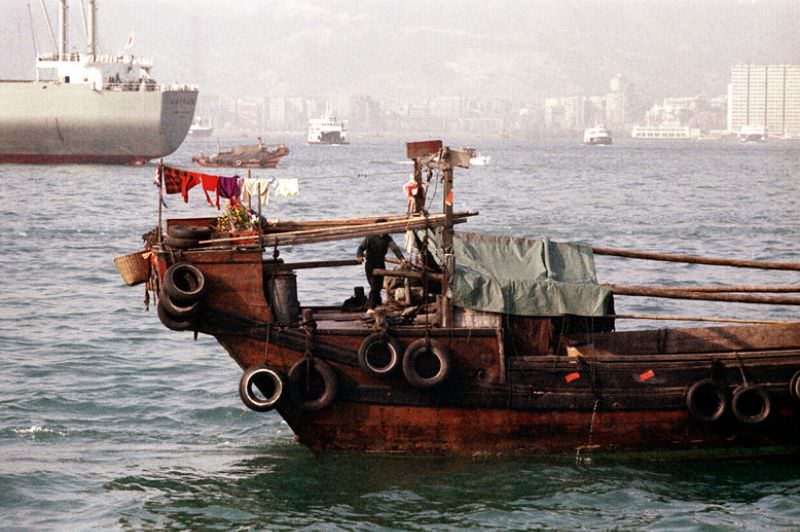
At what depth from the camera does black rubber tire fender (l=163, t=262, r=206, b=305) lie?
47.7 ft

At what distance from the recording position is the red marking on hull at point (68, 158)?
9038 centimetres

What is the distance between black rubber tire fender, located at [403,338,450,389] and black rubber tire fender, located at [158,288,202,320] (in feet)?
7.95

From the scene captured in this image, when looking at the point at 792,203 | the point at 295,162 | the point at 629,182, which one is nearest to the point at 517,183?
the point at 629,182

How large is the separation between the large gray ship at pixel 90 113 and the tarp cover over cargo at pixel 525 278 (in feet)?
246

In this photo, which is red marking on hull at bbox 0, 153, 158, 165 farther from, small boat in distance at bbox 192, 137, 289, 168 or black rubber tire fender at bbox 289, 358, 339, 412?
black rubber tire fender at bbox 289, 358, 339, 412

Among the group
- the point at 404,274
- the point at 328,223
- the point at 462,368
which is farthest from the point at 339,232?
the point at 462,368

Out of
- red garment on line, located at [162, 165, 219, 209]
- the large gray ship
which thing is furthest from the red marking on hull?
red garment on line, located at [162, 165, 219, 209]

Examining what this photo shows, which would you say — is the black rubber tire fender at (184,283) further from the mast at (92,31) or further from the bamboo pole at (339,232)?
the mast at (92,31)

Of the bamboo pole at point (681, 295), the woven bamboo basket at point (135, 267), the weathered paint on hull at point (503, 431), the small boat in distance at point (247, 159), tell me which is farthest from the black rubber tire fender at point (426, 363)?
the small boat in distance at point (247, 159)

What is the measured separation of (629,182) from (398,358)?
73807 mm

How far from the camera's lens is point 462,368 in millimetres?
14773

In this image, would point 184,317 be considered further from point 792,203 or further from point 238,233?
point 792,203

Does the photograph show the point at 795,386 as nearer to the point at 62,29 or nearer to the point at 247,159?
the point at 62,29

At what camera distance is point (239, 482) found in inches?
595
